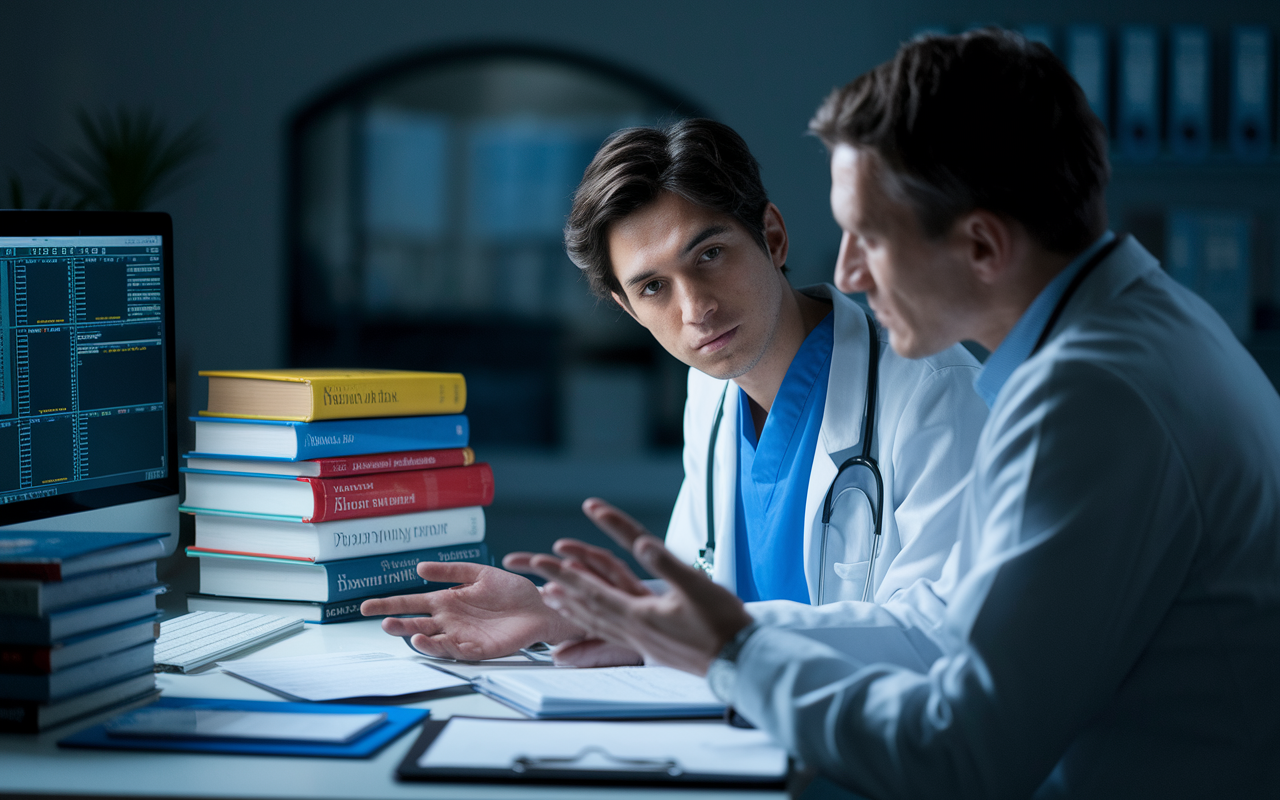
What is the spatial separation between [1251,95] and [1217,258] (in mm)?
538

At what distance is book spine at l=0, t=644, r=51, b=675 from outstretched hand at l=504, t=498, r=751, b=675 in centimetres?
47

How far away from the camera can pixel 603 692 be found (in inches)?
43.6

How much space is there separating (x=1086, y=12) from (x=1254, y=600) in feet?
11.3

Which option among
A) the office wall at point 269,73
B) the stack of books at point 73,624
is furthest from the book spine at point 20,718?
the office wall at point 269,73

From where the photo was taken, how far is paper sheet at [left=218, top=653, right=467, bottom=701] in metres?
1.13

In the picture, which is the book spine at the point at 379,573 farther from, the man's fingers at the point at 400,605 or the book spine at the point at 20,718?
the book spine at the point at 20,718

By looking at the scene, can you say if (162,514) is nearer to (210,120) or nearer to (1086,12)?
(210,120)

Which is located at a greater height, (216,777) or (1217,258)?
(1217,258)

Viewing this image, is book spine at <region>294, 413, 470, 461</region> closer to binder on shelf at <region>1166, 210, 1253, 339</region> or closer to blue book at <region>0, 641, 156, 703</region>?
blue book at <region>0, 641, 156, 703</region>

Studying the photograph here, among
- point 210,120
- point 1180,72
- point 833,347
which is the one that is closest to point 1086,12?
point 1180,72

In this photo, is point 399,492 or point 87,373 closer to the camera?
point 87,373

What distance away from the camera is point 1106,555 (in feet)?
2.79

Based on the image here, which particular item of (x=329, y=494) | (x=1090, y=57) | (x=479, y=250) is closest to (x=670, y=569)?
(x=329, y=494)

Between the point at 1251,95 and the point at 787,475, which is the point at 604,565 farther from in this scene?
the point at 1251,95
